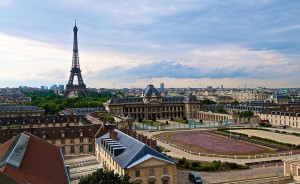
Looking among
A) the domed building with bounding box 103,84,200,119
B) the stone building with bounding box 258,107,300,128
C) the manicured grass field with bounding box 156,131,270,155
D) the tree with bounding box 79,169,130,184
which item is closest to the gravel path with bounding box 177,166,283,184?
the manicured grass field with bounding box 156,131,270,155

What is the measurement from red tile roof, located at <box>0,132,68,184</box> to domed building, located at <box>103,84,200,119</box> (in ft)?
326

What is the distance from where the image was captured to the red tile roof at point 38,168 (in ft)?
80.3

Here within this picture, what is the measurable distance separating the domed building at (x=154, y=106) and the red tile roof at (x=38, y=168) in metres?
99.4

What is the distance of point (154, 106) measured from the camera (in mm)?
141375

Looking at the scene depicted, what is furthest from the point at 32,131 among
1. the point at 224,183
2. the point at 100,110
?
the point at 100,110

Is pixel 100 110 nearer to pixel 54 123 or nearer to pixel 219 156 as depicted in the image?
pixel 54 123

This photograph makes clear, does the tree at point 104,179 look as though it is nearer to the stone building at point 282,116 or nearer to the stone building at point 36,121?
the stone building at point 36,121

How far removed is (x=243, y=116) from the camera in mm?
111375

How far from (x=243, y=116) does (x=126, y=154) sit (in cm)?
8244

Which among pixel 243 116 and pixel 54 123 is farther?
pixel 243 116

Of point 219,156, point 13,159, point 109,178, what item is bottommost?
point 219,156

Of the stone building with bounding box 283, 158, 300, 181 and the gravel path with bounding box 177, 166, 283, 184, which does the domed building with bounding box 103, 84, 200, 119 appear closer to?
the gravel path with bounding box 177, 166, 283, 184

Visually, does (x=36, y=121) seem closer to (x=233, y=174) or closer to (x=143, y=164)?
(x=143, y=164)

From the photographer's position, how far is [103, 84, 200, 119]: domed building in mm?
138250
